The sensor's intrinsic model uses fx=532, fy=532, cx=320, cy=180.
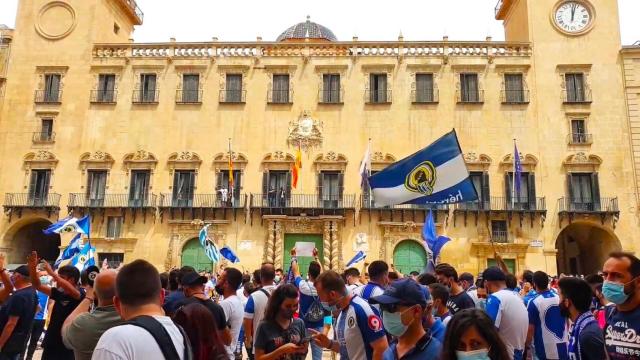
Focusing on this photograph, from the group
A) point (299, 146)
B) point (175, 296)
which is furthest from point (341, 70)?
point (175, 296)

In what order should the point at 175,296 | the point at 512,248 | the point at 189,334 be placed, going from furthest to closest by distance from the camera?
the point at 512,248 → the point at 175,296 → the point at 189,334

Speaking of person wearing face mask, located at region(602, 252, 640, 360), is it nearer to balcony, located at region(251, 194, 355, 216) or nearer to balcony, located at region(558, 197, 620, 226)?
balcony, located at region(251, 194, 355, 216)

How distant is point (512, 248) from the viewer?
2800 cm

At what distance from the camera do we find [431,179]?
11.8 metres

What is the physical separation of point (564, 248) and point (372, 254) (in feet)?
40.9

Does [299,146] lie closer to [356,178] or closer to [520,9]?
[356,178]

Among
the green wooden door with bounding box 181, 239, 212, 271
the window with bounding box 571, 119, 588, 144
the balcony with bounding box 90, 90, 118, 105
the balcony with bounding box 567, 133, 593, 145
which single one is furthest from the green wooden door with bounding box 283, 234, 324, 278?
the window with bounding box 571, 119, 588, 144

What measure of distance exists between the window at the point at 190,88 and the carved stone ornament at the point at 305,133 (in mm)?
5884

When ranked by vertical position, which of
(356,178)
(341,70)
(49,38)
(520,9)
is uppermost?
(520,9)

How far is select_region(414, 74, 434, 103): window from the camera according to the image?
3050 centimetres

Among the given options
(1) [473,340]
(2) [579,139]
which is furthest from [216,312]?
(2) [579,139]

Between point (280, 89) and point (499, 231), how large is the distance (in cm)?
1462

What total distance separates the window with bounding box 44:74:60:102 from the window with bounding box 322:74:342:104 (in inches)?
617

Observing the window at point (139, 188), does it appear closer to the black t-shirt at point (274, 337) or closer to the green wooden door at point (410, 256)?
the green wooden door at point (410, 256)
